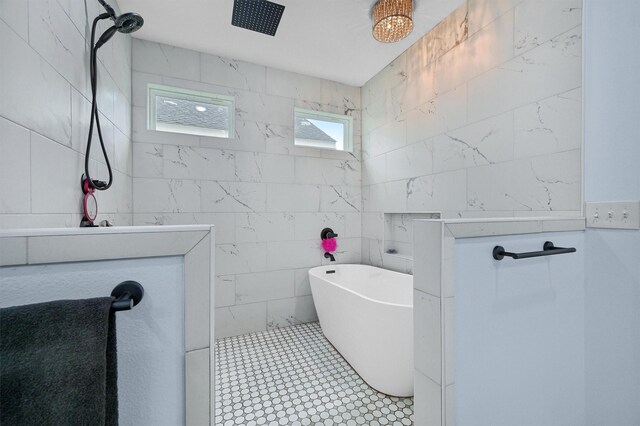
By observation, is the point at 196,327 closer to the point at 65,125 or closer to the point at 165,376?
the point at 165,376

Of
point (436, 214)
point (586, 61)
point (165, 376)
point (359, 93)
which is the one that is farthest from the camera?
point (359, 93)

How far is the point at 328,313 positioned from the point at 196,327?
1786 mm

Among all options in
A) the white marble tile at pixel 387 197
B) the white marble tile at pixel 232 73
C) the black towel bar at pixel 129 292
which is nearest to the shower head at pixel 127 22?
the black towel bar at pixel 129 292

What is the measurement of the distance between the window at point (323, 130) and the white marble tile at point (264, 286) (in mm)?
1470

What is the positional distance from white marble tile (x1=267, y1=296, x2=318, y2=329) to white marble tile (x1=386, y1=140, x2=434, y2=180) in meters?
1.66

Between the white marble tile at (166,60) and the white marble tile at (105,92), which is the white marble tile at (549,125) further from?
the white marble tile at (166,60)

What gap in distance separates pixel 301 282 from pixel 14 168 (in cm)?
234

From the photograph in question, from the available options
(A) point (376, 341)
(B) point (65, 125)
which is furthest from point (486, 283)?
(B) point (65, 125)

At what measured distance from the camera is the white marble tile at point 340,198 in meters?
2.97

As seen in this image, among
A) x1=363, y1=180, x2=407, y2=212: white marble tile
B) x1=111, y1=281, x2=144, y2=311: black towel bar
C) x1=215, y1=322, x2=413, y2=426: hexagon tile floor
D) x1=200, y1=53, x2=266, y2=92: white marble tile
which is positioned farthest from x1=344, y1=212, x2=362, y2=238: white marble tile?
x1=111, y1=281, x2=144, y2=311: black towel bar

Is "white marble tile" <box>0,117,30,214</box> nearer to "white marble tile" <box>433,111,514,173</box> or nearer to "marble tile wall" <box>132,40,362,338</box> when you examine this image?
"marble tile wall" <box>132,40,362,338</box>

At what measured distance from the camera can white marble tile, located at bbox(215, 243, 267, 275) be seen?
99.5 inches

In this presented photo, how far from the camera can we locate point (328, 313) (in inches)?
90.4

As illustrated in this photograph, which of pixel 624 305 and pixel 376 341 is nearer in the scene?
pixel 624 305
